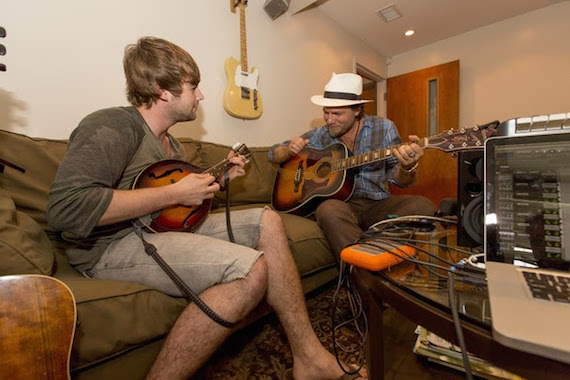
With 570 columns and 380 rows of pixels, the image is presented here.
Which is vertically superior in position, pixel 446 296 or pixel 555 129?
pixel 555 129

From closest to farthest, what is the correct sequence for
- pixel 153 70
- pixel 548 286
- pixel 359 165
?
pixel 548 286, pixel 153 70, pixel 359 165

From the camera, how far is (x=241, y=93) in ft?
6.63

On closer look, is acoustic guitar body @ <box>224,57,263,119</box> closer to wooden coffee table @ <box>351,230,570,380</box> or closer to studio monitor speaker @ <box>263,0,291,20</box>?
studio monitor speaker @ <box>263,0,291,20</box>

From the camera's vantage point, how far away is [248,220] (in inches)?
40.4

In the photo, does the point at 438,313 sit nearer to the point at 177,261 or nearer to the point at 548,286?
the point at 548,286

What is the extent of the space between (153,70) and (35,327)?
0.81 meters

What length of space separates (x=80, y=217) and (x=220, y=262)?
14.4 inches

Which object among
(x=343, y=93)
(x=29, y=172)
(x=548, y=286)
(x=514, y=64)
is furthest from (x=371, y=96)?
(x=548, y=286)

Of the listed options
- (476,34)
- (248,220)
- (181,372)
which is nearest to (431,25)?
(476,34)

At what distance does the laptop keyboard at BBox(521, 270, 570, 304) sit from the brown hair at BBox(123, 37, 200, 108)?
1.07 meters

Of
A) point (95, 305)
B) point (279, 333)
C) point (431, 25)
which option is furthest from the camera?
point (431, 25)

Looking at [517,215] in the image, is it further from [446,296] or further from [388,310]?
[388,310]

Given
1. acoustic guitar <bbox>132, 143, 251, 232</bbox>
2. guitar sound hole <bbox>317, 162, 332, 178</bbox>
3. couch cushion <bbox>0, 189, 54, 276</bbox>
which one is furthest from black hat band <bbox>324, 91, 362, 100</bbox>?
couch cushion <bbox>0, 189, 54, 276</bbox>

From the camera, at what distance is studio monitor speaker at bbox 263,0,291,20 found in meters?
2.21
